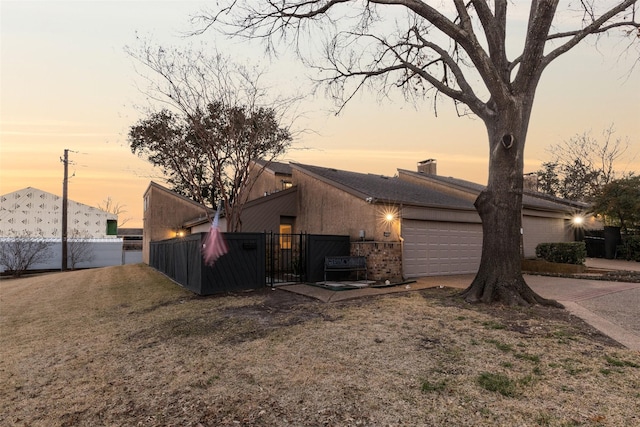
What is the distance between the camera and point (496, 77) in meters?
7.81

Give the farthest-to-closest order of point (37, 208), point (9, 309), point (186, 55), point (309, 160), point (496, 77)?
1. point (37, 208)
2. point (309, 160)
3. point (186, 55)
4. point (9, 309)
5. point (496, 77)

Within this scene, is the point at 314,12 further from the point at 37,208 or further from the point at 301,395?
the point at 37,208

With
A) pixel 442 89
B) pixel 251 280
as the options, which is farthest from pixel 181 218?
pixel 442 89

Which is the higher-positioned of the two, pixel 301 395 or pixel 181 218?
pixel 181 218

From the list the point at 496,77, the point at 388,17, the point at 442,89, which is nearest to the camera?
the point at 496,77

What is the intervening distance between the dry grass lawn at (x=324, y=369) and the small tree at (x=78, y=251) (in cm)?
2251

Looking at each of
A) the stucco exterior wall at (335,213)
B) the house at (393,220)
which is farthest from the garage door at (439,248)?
the stucco exterior wall at (335,213)

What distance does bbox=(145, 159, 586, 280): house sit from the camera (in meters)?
12.2

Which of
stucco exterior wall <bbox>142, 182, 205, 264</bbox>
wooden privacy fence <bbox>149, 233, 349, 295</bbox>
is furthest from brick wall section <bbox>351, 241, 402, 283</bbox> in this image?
stucco exterior wall <bbox>142, 182, 205, 264</bbox>

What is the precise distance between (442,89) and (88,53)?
12355 mm

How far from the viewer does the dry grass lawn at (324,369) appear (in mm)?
3455

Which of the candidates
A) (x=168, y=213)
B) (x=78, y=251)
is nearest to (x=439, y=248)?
(x=168, y=213)

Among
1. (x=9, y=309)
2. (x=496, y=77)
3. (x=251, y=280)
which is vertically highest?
(x=496, y=77)

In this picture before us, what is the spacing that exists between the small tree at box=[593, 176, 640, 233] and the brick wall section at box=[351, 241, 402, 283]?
46.0 ft
